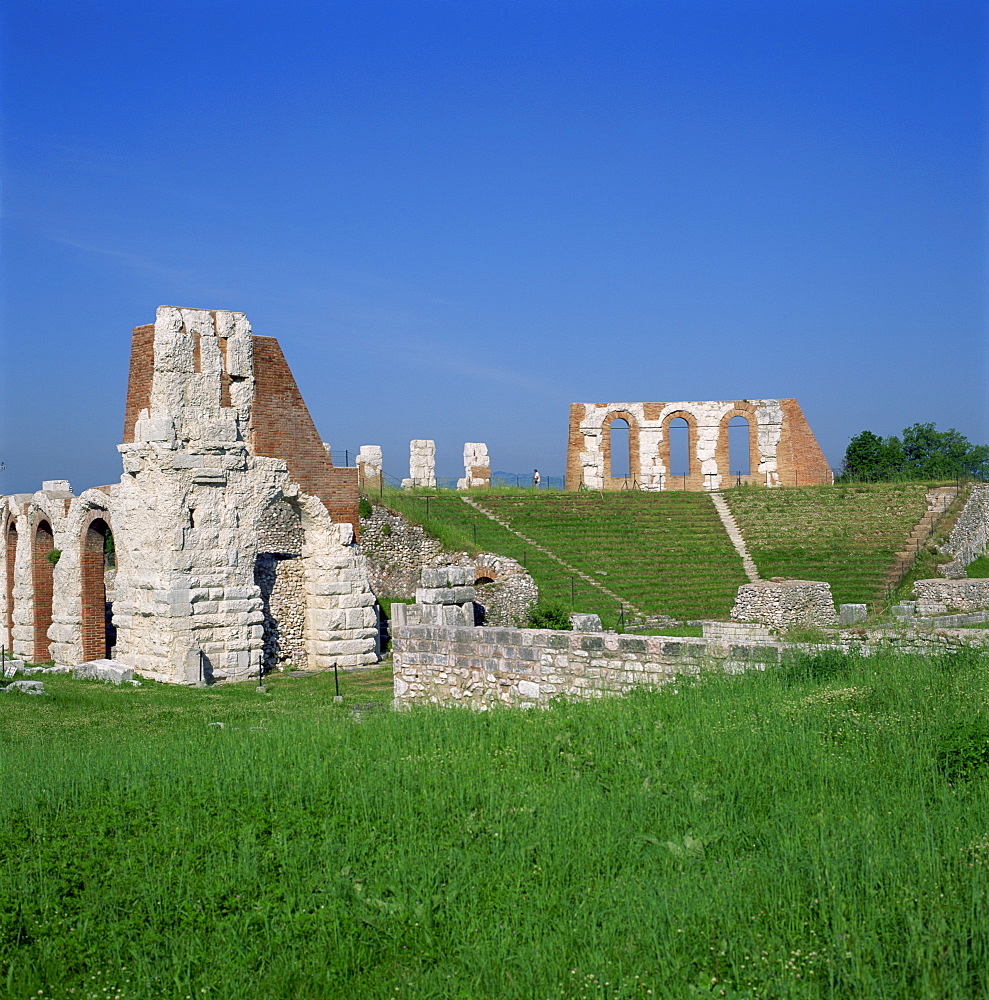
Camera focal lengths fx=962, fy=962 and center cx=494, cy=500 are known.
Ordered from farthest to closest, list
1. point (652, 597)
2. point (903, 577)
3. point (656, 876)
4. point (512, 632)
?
point (903, 577), point (652, 597), point (512, 632), point (656, 876)

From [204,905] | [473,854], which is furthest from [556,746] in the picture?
[204,905]

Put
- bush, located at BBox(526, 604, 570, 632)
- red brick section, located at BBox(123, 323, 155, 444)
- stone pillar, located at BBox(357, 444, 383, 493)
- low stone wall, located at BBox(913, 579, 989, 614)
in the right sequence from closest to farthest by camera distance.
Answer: red brick section, located at BBox(123, 323, 155, 444), bush, located at BBox(526, 604, 570, 632), low stone wall, located at BBox(913, 579, 989, 614), stone pillar, located at BBox(357, 444, 383, 493)

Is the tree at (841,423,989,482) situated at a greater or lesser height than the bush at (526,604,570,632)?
greater

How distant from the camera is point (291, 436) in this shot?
1762 cm

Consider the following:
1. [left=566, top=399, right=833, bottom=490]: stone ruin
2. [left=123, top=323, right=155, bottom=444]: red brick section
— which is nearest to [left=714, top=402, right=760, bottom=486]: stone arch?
[left=566, top=399, right=833, bottom=490]: stone ruin

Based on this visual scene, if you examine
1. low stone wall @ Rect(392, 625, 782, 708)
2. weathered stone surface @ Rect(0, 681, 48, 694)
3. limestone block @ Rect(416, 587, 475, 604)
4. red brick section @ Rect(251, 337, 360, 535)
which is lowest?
weathered stone surface @ Rect(0, 681, 48, 694)

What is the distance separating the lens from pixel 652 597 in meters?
23.2

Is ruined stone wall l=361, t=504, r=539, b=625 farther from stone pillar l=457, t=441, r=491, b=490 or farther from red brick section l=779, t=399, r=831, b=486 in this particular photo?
red brick section l=779, t=399, r=831, b=486

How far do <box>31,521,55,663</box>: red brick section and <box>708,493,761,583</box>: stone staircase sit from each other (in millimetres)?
16791

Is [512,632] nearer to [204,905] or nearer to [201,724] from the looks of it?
[201,724]

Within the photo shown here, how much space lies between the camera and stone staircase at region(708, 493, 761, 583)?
25.9 m

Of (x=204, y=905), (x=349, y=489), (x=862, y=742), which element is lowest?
(x=204, y=905)

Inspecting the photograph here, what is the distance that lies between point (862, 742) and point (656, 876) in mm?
2268

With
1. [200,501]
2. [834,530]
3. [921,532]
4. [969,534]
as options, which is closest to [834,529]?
[834,530]
